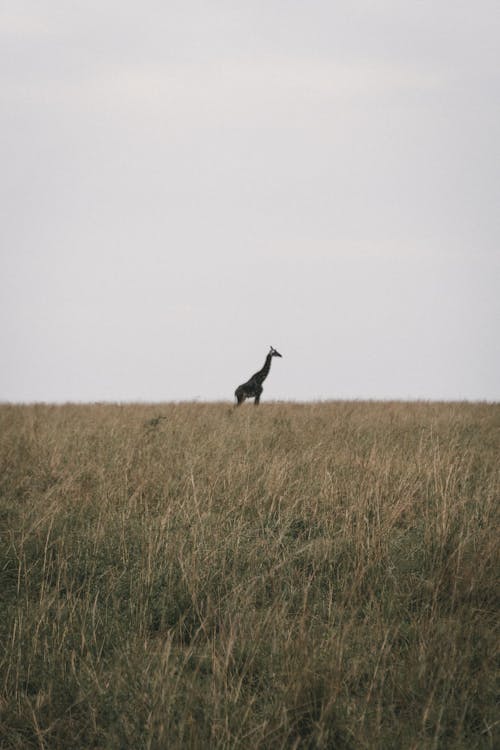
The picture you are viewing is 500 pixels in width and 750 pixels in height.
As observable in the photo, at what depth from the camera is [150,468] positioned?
7719 millimetres

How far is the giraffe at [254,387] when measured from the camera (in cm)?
1745

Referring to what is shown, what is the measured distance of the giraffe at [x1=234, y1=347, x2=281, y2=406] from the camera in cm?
1745

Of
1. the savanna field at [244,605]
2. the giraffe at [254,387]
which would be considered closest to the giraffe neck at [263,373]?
the giraffe at [254,387]

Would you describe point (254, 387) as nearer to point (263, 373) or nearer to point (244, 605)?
point (263, 373)

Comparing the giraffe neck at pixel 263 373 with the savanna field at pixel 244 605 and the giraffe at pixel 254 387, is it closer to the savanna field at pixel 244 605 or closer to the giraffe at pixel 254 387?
the giraffe at pixel 254 387

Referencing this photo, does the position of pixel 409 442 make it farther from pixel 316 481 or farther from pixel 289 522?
pixel 289 522

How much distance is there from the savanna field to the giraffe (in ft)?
28.6

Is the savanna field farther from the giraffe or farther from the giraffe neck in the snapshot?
the giraffe neck

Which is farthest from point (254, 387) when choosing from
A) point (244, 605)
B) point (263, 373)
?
point (244, 605)

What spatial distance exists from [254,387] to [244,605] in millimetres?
13369

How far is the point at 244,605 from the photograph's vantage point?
425 centimetres

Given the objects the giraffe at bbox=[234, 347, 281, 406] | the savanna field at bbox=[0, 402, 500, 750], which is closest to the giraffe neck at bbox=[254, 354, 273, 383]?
the giraffe at bbox=[234, 347, 281, 406]

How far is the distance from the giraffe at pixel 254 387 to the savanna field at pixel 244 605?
872 cm

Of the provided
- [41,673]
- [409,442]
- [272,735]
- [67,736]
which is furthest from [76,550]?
[409,442]
